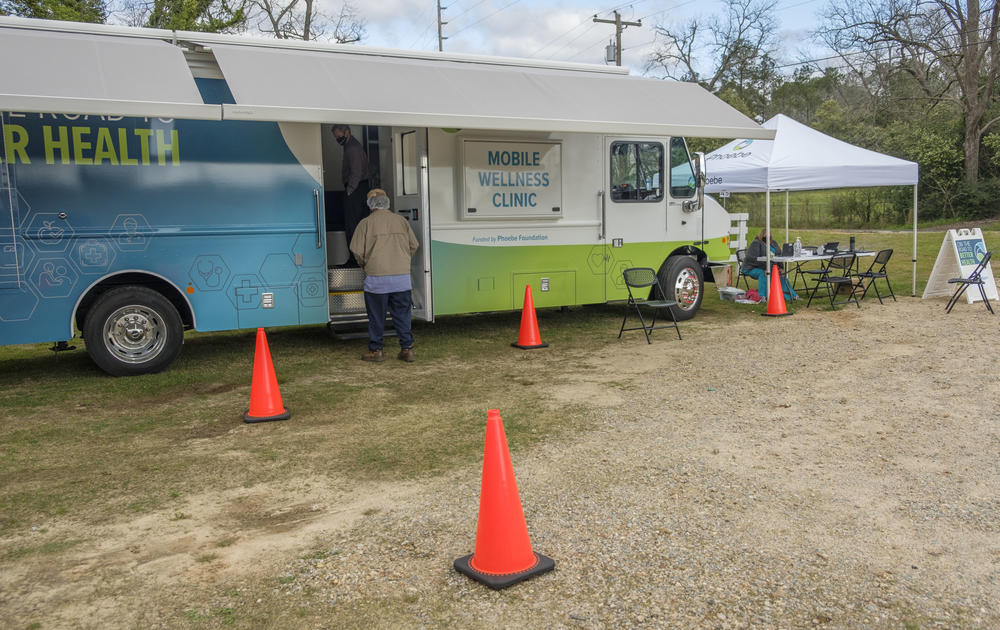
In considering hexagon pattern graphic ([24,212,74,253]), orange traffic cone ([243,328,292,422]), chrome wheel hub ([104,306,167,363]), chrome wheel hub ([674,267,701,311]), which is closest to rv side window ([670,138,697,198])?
chrome wheel hub ([674,267,701,311])

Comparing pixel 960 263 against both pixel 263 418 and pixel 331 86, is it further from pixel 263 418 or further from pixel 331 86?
pixel 263 418

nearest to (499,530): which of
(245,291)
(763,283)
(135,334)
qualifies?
(245,291)

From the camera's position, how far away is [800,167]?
37.1 ft

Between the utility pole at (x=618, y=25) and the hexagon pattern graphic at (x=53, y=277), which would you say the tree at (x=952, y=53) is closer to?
the utility pole at (x=618, y=25)

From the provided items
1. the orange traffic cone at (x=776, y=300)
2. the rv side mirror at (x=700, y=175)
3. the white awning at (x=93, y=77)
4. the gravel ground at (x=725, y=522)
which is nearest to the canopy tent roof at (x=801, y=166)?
the orange traffic cone at (x=776, y=300)

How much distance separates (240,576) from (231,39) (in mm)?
5807

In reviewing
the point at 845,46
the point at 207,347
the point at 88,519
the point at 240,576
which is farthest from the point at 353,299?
the point at 845,46

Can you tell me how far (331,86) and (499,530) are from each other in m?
5.31

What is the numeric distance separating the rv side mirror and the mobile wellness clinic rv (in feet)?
0.91

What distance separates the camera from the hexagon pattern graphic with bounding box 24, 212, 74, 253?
670cm

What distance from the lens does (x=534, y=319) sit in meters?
8.88

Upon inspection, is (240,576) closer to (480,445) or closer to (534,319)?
(480,445)

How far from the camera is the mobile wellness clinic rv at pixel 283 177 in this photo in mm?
6691

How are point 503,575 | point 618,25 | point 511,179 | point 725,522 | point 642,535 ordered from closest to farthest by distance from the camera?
point 503,575 < point 642,535 < point 725,522 < point 511,179 < point 618,25
